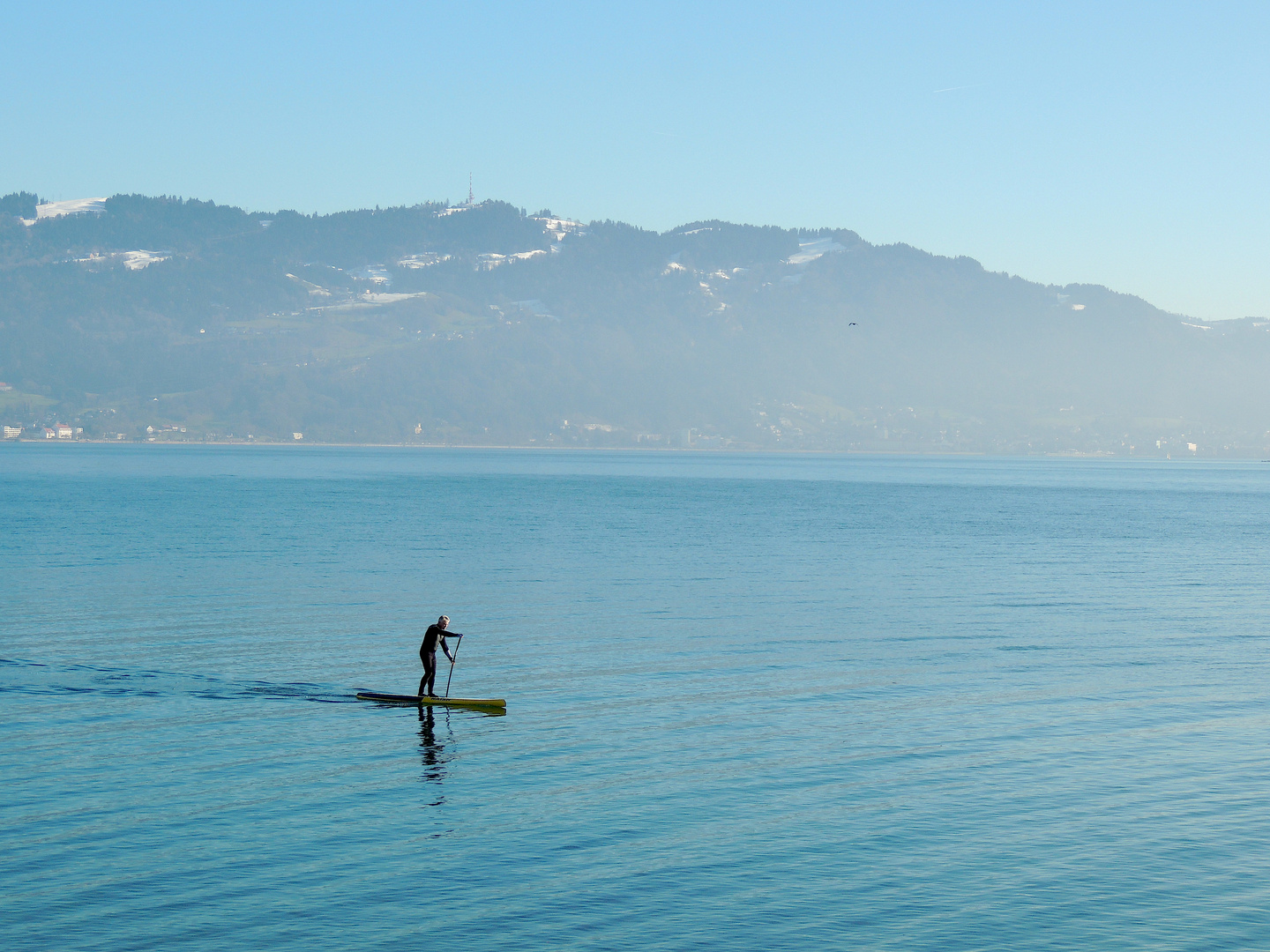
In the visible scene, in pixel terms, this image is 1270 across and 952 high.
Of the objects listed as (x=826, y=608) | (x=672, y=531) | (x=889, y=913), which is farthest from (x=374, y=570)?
(x=889, y=913)

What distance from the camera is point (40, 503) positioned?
134 m

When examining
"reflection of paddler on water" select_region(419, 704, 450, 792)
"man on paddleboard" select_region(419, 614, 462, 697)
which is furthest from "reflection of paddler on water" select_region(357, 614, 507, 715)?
"reflection of paddler on water" select_region(419, 704, 450, 792)

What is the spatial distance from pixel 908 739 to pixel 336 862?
632 inches

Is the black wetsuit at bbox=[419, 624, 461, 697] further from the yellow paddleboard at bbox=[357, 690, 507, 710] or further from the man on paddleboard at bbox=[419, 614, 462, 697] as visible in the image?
the yellow paddleboard at bbox=[357, 690, 507, 710]

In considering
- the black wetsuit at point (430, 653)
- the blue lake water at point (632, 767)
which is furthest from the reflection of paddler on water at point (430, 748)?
the black wetsuit at point (430, 653)

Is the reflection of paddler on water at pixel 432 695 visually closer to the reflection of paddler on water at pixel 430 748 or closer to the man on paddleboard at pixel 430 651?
the man on paddleboard at pixel 430 651

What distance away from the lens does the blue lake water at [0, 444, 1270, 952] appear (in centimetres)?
2003

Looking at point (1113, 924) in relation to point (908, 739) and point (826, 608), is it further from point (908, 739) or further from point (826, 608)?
point (826, 608)

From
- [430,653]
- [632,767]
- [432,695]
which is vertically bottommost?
[632,767]

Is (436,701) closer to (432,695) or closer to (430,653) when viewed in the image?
(432,695)

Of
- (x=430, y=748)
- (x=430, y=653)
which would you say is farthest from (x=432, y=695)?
(x=430, y=748)

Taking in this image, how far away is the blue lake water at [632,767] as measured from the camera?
2003cm

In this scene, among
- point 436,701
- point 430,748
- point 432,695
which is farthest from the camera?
point 432,695

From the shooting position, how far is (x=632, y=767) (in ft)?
94.8
